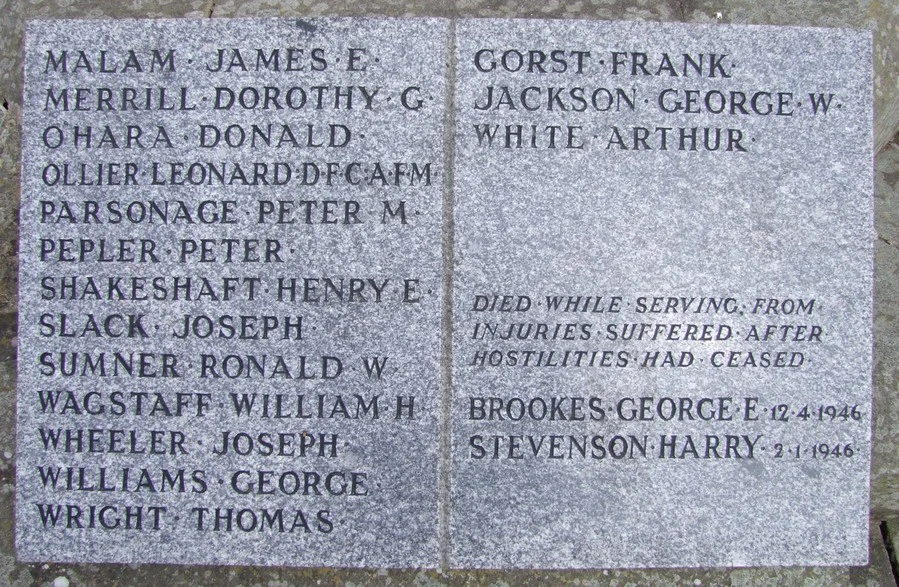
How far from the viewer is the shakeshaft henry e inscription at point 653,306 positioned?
9.68 ft

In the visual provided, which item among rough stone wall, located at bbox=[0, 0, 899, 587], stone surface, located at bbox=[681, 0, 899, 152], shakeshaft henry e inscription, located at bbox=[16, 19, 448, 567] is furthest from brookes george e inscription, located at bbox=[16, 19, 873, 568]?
stone surface, located at bbox=[681, 0, 899, 152]

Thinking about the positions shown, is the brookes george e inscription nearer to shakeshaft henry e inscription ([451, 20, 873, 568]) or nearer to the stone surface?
shakeshaft henry e inscription ([451, 20, 873, 568])

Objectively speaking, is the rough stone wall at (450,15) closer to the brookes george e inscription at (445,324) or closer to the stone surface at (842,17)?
the stone surface at (842,17)

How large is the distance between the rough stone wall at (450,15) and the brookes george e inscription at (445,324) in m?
0.13

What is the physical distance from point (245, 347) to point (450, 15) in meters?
1.79

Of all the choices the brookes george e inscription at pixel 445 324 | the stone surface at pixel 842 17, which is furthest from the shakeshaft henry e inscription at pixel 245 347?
the stone surface at pixel 842 17

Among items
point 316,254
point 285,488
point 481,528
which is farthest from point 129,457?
point 481,528

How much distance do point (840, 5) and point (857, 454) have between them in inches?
82.3

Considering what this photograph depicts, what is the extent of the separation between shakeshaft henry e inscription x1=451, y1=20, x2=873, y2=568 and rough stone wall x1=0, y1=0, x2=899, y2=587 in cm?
16

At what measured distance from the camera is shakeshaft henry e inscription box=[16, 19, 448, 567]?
2.96m

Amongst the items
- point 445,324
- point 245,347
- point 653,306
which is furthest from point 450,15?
point 245,347

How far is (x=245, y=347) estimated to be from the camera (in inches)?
117

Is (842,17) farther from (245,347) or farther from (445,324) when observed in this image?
(245,347)

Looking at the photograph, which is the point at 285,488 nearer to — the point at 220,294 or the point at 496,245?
the point at 220,294
